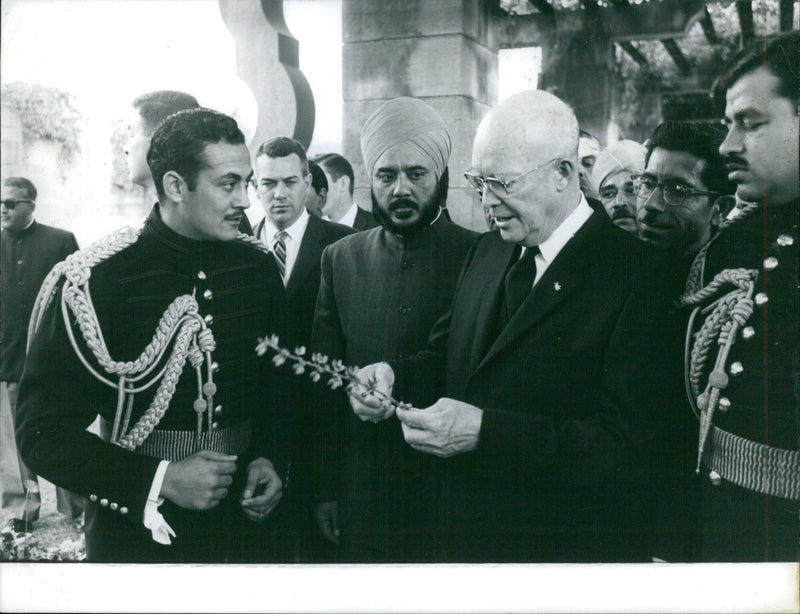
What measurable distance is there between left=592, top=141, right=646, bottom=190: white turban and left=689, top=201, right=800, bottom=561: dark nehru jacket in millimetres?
368

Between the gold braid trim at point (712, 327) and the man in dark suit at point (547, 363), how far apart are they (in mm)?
97

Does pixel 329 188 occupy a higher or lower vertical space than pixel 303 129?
lower

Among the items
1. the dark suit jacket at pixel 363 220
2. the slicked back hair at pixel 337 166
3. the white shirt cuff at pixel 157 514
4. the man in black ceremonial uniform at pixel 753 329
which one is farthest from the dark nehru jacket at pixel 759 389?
the white shirt cuff at pixel 157 514

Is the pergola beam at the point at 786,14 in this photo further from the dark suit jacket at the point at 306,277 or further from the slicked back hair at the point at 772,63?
the dark suit jacket at the point at 306,277

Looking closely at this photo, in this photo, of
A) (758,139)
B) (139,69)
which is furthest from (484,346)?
(139,69)

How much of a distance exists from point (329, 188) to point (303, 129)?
0.77 ft

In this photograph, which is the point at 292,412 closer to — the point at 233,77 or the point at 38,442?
the point at 38,442

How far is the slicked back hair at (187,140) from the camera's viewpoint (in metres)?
2.65

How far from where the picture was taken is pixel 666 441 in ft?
8.20

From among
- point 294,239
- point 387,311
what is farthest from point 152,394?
point 387,311

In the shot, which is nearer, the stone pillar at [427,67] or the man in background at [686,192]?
the man in background at [686,192]

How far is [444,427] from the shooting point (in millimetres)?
2396

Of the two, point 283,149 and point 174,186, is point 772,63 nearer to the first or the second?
point 283,149

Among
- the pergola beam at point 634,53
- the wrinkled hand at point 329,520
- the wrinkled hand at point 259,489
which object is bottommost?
the wrinkled hand at point 329,520
